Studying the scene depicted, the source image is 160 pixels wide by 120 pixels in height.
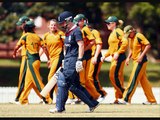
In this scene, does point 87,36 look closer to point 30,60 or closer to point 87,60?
point 87,60

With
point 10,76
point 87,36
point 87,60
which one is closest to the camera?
point 87,36

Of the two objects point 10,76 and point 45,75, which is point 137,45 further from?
point 10,76

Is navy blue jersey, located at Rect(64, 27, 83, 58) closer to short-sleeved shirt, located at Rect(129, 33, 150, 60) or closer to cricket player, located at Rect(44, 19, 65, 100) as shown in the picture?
cricket player, located at Rect(44, 19, 65, 100)

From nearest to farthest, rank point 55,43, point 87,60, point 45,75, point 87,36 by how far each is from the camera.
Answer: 1. point 87,36
2. point 55,43
3. point 87,60
4. point 45,75

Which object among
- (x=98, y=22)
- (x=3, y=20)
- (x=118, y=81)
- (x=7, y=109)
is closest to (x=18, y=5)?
(x=3, y=20)

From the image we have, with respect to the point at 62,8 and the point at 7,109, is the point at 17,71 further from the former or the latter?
the point at 7,109

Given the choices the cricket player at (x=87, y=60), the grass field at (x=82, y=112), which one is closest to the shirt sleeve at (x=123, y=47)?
the cricket player at (x=87, y=60)

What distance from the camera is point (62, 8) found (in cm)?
4491

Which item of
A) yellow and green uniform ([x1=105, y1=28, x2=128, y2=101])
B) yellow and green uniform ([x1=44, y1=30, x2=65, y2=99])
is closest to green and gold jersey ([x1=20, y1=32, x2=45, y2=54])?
yellow and green uniform ([x1=44, y1=30, x2=65, y2=99])

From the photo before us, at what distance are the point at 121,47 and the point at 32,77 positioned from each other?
234 cm

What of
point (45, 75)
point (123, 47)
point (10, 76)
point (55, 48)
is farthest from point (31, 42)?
point (10, 76)

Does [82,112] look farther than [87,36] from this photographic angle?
No

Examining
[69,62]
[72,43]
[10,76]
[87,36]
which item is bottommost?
[10,76]

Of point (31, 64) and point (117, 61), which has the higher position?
point (31, 64)
